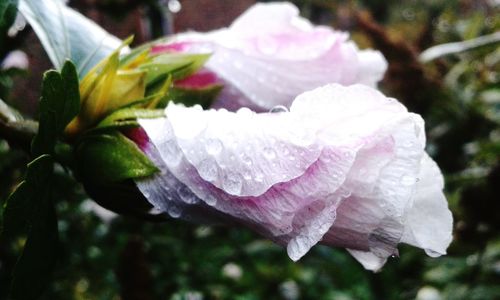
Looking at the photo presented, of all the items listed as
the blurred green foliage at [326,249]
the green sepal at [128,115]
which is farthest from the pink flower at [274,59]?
the blurred green foliage at [326,249]

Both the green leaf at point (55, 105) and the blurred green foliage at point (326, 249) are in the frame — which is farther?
the blurred green foliage at point (326, 249)

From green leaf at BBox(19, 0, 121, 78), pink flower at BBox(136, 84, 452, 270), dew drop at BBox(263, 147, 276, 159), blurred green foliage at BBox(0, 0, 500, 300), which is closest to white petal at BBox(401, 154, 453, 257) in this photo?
pink flower at BBox(136, 84, 452, 270)

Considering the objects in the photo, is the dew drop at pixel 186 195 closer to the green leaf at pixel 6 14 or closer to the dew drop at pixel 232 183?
the dew drop at pixel 232 183

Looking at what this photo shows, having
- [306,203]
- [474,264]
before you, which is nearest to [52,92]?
[306,203]

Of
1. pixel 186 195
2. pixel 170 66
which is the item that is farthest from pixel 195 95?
pixel 186 195

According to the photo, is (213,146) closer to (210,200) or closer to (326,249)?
(210,200)

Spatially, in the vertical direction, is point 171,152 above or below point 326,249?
above

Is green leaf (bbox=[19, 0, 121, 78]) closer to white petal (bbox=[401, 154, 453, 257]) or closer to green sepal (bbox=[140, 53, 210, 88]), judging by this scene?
green sepal (bbox=[140, 53, 210, 88])
